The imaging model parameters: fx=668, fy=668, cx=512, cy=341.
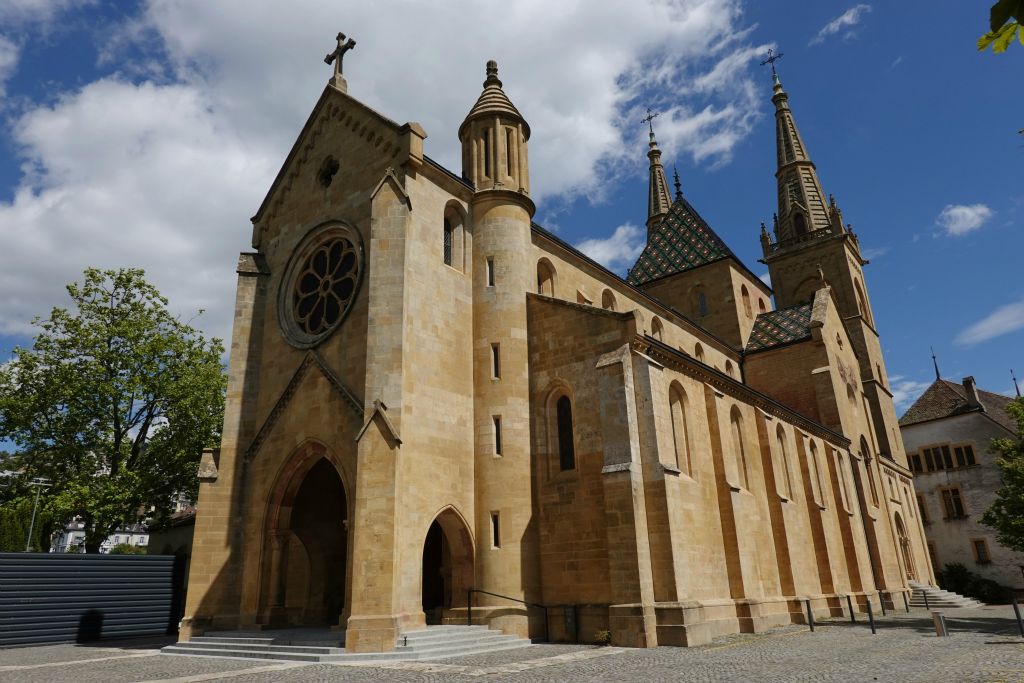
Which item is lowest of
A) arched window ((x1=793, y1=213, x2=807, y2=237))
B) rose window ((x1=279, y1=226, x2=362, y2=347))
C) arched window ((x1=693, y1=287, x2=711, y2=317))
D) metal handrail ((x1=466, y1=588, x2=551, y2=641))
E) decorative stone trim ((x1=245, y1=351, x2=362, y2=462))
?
metal handrail ((x1=466, y1=588, x2=551, y2=641))

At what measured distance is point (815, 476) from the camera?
85.1 feet

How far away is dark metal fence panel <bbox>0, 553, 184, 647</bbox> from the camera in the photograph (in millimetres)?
→ 18969

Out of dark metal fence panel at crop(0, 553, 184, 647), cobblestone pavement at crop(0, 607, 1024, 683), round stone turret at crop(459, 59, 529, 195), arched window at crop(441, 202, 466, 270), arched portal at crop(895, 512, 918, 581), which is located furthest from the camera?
arched portal at crop(895, 512, 918, 581)

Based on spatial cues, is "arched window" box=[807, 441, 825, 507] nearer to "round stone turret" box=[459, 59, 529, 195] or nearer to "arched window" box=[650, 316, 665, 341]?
"arched window" box=[650, 316, 665, 341]

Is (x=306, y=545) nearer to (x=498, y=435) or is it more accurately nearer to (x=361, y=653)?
(x=498, y=435)

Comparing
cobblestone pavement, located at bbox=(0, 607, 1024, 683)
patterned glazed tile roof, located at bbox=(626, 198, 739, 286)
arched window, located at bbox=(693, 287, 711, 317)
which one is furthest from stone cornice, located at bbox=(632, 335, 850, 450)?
patterned glazed tile roof, located at bbox=(626, 198, 739, 286)

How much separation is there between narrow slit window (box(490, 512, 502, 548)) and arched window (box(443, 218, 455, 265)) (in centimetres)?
755

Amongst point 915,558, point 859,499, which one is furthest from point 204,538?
point 915,558

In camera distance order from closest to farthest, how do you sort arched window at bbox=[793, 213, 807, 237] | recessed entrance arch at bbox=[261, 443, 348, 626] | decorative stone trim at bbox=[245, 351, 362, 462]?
decorative stone trim at bbox=[245, 351, 362, 462] < recessed entrance arch at bbox=[261, 443, 348, 626] < arched window at bbox=[793, 213, 807, 237]

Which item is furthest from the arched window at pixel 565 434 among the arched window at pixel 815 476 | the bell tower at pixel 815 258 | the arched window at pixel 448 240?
the bell tower at pixel 815 258

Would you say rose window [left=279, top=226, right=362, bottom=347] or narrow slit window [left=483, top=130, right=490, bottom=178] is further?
narrow slit window [left=483, top=130, right=490, bottom=178]

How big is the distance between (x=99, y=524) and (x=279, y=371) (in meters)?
11.2

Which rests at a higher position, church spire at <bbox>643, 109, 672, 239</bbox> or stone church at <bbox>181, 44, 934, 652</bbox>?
church spire at <bbox>643, 109, 672, 239</bbox>

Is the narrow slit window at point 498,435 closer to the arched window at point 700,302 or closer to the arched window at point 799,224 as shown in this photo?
the arched window at point 700,302
